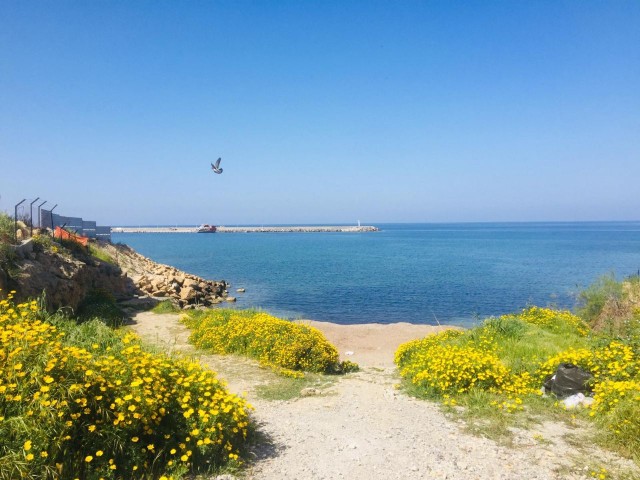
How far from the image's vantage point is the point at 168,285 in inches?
1155

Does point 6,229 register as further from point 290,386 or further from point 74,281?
point 290,386

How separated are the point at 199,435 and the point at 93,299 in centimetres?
Result: 1637

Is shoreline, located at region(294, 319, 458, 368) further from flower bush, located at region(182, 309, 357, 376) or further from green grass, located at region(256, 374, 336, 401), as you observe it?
green grass, located at region(256, 374, 336, 401)

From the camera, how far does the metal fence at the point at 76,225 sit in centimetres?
2514

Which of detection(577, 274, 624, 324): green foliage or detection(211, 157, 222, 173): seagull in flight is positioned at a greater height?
detection(211, 157, 222, 173): seagull in flight

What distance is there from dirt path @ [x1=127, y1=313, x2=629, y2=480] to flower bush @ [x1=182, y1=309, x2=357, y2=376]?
1.59 meters

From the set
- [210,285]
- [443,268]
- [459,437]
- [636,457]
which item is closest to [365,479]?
[459,437]

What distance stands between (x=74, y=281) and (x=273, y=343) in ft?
35.8

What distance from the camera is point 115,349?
7031mm

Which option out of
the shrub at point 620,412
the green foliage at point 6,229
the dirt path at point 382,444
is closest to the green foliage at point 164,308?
the green foliage at point 6,229

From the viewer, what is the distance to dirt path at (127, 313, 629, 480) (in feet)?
20.5

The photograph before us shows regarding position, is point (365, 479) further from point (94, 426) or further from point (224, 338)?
point (224, 338)

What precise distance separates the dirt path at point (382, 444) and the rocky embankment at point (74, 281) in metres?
7.22

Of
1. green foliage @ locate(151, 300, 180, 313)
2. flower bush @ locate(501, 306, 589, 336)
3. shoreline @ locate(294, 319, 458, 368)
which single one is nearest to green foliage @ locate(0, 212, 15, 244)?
green foliage @ locate(151, 300, 180, 313)
